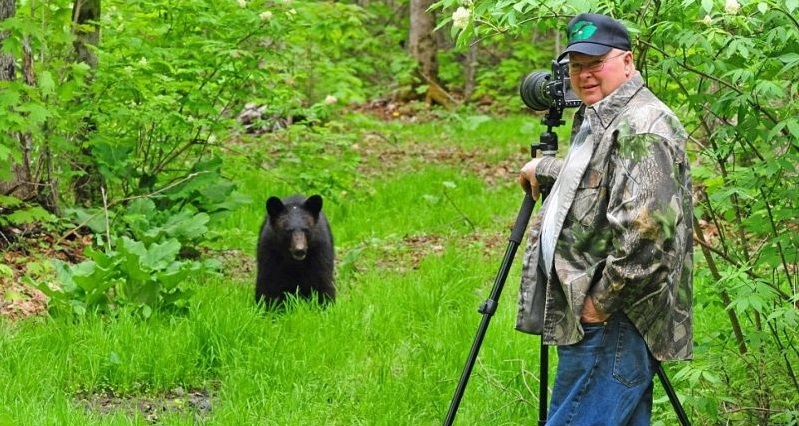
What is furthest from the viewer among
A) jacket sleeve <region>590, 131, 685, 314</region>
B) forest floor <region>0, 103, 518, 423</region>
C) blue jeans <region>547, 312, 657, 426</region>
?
forest floor <region>0, 103, 518, 423</region>

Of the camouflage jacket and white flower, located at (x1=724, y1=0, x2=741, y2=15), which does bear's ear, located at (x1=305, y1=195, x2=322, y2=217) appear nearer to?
the camouflage jacket

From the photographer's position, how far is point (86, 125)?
8312mm

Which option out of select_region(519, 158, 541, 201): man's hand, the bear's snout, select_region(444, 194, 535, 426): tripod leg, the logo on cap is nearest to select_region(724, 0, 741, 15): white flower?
the logo on cap

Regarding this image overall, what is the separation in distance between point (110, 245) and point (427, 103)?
11.2 m

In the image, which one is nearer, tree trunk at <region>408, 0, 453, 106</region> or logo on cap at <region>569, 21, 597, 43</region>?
logo on cap at <region>569, 21, 597, 43</region>

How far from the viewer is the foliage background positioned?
4297 millimetres

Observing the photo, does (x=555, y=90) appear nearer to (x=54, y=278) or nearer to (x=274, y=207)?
(x=274, y=207)

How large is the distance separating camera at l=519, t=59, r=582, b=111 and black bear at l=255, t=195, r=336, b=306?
11.5ft

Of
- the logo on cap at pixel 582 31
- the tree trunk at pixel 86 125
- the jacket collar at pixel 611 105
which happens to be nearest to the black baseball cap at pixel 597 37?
the logo on cap at pixel 582 31

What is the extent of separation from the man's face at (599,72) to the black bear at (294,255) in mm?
4127

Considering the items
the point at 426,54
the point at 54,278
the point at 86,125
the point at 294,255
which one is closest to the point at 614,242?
the point at 294,255

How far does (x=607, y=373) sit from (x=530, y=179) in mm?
841

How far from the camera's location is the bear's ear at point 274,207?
7.56 meters

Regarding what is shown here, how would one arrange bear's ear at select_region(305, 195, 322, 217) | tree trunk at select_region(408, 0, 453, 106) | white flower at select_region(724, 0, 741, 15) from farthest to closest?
tree trunk at select_region(408, 0, 453, 106)
bear's ear at select_region(305, 195, 322, 217)
white flower at select_region(724, 0, 741, 15)
